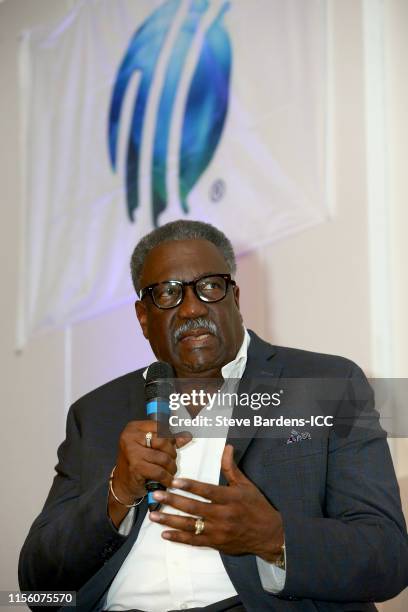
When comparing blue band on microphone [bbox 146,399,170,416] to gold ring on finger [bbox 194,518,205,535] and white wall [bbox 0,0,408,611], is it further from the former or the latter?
white wall [bbox 0,0,408,611]

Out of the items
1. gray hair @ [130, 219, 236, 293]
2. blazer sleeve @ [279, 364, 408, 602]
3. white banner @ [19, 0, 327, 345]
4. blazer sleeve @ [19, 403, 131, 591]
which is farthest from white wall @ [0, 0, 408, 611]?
blazer sleeve @ [19, 403, 131, 591]

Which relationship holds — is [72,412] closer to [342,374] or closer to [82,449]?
[82,449]

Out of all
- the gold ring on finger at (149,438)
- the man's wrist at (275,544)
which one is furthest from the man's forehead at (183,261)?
the man's wrist at (275,544)

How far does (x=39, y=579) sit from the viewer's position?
7.39 feet

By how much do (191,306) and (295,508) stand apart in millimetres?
655

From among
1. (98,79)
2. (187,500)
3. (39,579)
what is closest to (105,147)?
(98,79)

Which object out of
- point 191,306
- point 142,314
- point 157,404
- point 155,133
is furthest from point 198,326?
point 155,133

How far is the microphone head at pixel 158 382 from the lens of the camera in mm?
1967

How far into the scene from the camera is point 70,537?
2.14 meters

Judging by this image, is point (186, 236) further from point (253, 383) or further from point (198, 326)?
point (253, 383)

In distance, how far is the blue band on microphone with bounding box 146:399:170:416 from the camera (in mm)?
1906

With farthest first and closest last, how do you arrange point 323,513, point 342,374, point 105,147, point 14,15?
point 14,15 < point 105,147 < point 342,374 < point 323,513

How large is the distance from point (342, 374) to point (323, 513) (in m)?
0.39

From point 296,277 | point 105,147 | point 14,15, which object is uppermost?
point 14,15
